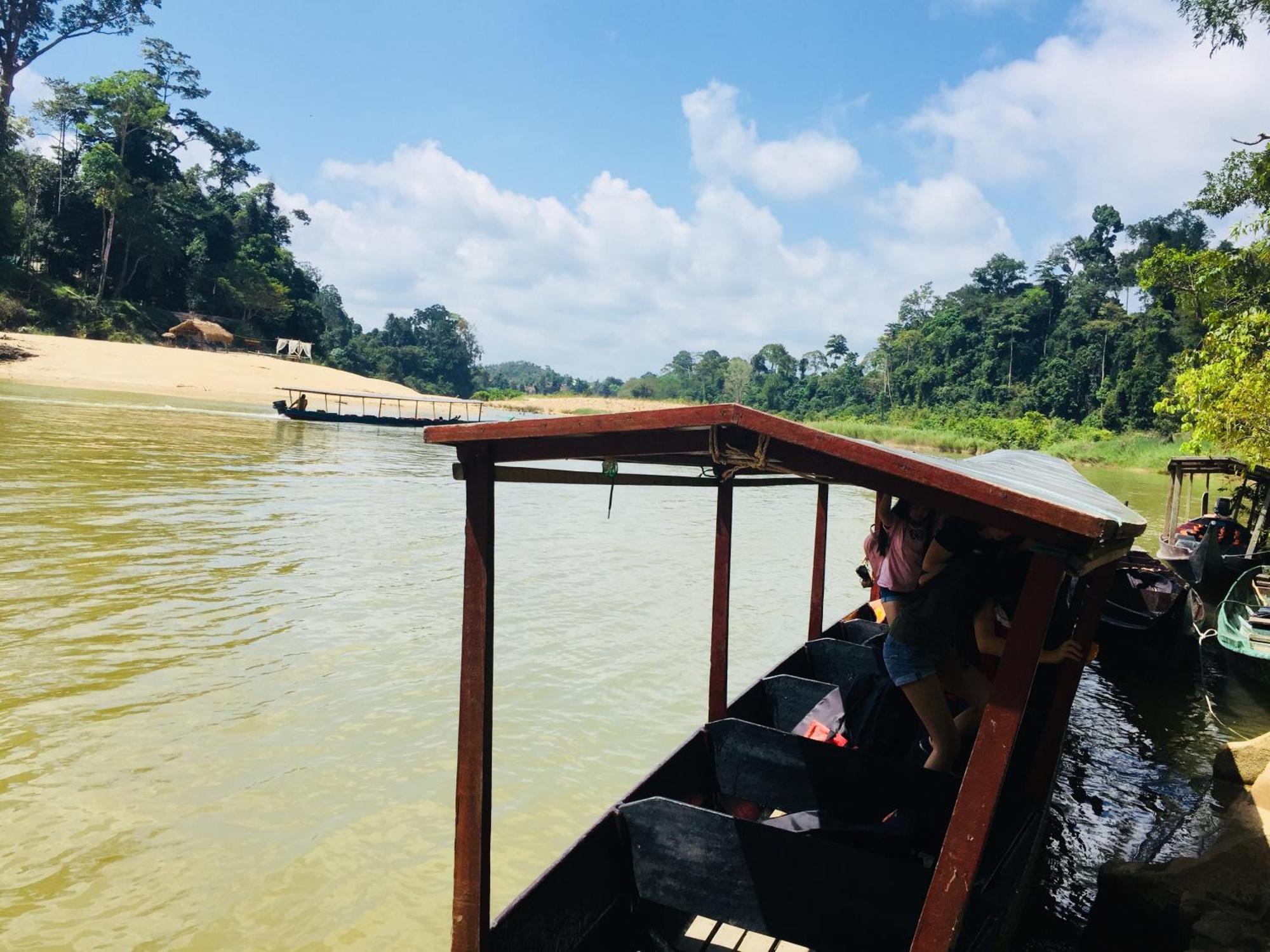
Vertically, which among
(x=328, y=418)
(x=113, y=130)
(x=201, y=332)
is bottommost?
(x=328, y=418)

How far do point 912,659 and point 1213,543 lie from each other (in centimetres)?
1113

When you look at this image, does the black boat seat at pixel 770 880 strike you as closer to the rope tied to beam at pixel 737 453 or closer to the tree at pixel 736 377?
the rope tied to beam at pixel 737 453

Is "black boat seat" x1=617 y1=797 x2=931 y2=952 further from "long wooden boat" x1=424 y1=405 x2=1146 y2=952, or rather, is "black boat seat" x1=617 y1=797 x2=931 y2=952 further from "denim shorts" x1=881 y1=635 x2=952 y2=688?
"denim shorts" x1=881 y1=635 x2=952 y2=688

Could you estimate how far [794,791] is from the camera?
12.5 feet

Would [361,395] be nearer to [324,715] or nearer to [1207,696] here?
[324,715]

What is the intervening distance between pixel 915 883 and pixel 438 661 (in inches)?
231

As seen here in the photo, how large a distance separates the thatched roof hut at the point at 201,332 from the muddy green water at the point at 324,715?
37814 millimetres

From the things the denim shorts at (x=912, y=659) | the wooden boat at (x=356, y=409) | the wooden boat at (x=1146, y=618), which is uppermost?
the wooden boat at (x=356, y=409)

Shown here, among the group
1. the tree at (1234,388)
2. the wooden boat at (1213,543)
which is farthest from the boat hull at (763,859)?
the wooden boat at (1213,543)

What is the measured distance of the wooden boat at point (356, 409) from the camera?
3547 cm

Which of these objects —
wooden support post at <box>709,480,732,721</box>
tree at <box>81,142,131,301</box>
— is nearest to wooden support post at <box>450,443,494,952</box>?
wooden support post at <box>709,480,732,721</box>

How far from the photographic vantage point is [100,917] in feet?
12.9

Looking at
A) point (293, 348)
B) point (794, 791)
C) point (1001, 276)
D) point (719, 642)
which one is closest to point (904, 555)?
point (794, 791)

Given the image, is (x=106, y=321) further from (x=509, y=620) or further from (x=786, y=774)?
(x=786, y=774)
